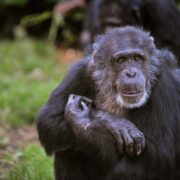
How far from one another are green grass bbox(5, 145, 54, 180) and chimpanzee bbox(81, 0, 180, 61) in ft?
8.89

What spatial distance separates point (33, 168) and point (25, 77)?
4953mm

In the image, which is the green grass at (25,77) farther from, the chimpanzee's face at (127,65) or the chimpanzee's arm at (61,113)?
the chimpanzee's face at (127,65)

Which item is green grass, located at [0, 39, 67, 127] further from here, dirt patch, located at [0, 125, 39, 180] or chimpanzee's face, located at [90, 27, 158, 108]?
chimpanzee's face, located at [90, 27, 158, 108]

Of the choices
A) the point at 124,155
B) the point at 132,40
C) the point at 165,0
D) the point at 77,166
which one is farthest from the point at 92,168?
the point at 165,0

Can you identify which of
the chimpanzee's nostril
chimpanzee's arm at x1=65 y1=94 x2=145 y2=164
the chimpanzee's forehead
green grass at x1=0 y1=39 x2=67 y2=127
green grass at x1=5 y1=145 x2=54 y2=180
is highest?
the chimpanzee's forehead

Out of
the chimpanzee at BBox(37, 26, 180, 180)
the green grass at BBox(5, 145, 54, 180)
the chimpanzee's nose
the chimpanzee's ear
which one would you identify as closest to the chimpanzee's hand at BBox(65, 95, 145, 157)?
the chimpanzee at BBox(37, 26, 180, 180)

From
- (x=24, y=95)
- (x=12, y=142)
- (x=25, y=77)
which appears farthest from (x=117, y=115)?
(x=25, y=77)

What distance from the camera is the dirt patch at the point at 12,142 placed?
6.66m

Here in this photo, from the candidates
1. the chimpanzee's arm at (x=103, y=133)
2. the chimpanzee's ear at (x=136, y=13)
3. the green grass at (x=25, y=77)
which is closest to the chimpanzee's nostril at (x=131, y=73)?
the chimpanzee's arm at (x=103, y=133)

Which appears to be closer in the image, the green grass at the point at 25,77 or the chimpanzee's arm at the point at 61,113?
the chimpanzee's arm at the point at 61,113

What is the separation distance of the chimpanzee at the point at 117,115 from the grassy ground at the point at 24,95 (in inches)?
32.0

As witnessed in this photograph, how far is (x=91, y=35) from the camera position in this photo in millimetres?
10117

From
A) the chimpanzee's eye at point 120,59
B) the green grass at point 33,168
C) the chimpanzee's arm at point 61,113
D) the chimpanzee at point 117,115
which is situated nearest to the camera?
the chimpanzee at point 117,115

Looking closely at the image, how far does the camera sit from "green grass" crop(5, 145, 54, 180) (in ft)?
19.6
